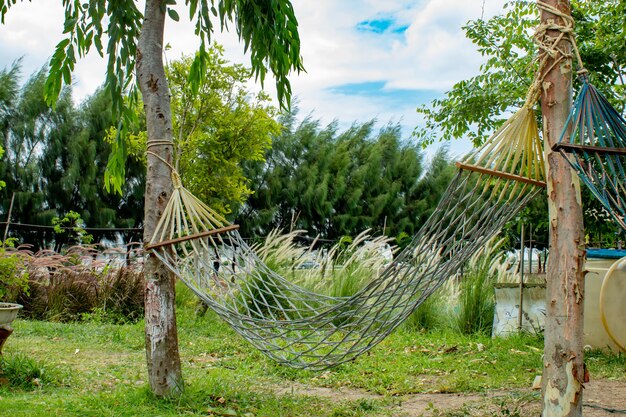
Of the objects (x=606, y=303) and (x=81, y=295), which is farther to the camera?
(x=81, y=295)

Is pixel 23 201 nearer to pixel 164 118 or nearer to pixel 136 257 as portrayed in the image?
pixel 136 257

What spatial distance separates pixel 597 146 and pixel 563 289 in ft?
1.78

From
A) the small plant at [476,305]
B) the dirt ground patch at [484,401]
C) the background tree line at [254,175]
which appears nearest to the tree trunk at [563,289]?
the dirt ground patch at [484,401]

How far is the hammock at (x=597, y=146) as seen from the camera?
7.41ft

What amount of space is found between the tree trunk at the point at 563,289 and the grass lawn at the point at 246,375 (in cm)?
49

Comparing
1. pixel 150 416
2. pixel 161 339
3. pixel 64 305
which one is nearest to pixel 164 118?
pixel 161 339

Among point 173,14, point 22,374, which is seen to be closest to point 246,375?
point 22,374

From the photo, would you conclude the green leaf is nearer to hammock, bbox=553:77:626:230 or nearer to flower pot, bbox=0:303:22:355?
flower pot, bbox=0:303:22:355

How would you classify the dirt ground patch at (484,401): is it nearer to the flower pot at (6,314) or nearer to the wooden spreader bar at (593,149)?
the wooden spreader bar at (593,149)

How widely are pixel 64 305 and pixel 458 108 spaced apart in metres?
4.37

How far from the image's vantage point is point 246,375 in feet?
13.3

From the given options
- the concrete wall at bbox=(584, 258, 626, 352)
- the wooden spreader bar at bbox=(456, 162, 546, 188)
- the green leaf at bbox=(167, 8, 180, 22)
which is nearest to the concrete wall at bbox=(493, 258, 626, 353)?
the concrete wall at bbox=(584, 258, 626, 352)

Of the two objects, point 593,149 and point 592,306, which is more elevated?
point 593,149

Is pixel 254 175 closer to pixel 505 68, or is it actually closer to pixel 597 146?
pixel 505 68
